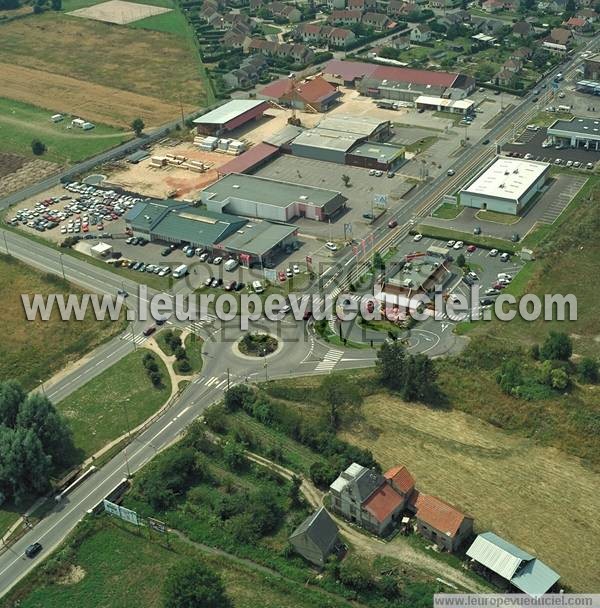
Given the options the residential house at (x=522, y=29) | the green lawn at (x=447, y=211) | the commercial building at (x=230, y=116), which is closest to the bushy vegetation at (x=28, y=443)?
the green lawn at (x=447, y=211)

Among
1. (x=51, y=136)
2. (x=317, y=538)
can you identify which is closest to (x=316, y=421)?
(x=317, y=538)

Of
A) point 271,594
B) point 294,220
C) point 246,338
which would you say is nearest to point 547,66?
point 294,220

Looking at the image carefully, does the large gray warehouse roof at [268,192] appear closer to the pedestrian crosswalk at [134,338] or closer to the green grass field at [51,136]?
the pedestrian crosswalk at [134,338]

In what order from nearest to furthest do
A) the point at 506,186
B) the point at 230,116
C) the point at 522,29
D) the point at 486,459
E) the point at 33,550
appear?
the point at 33,550 < the point at 486,459 < the point at 506,186 < the point at 230,116 < the point at 522,29

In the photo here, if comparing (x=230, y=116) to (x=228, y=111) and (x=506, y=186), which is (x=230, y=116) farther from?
(x=506, y=186)

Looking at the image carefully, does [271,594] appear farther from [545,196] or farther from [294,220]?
[545,196]

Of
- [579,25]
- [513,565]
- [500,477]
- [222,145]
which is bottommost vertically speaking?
[222,145]

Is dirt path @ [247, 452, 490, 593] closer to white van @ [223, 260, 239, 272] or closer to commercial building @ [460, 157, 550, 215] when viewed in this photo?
white van @ [223, 260, 239, 272]
